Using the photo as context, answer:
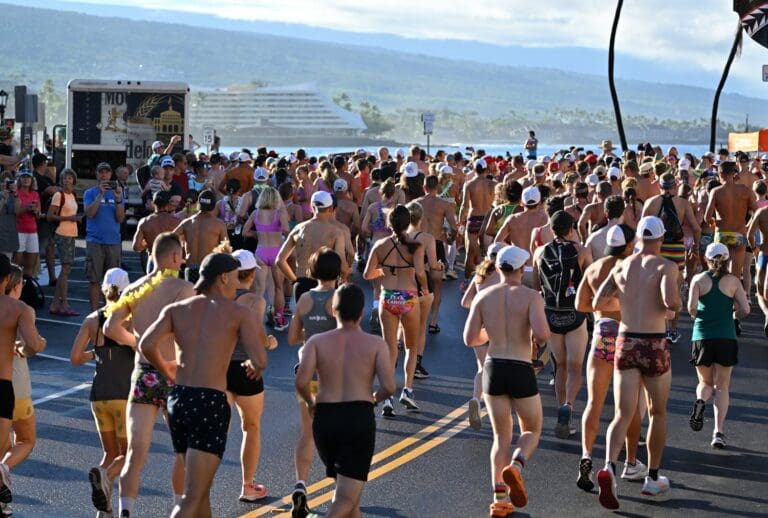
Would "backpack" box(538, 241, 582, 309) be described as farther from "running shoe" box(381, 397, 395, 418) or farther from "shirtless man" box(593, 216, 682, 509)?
"running shoe" box(381, 397, 395, 418)

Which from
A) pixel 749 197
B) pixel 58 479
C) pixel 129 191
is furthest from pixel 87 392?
pixel 129 191

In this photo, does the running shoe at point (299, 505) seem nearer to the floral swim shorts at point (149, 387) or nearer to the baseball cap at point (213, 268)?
the floral swim shorts at point (149, 387)

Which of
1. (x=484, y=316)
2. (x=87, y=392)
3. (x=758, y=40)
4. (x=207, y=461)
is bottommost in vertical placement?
(x=87, y=392)

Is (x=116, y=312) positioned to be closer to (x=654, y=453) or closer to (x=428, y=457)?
(x=428, y=457)

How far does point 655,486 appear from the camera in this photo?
8.89 meters

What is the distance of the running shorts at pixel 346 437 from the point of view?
694 cm

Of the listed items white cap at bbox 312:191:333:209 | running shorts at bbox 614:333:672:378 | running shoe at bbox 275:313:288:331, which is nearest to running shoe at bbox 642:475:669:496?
running shorts at bbox 614:333:672:378

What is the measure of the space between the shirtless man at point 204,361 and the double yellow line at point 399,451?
148 cm

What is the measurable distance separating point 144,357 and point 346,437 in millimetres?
1362

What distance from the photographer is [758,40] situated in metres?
28.3

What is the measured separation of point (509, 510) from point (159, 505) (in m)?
2.31

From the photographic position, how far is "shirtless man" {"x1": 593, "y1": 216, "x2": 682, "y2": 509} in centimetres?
870

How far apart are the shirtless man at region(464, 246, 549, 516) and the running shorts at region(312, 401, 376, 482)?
1.62m

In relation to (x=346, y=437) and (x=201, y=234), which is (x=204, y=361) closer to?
(x=346, y=437)
